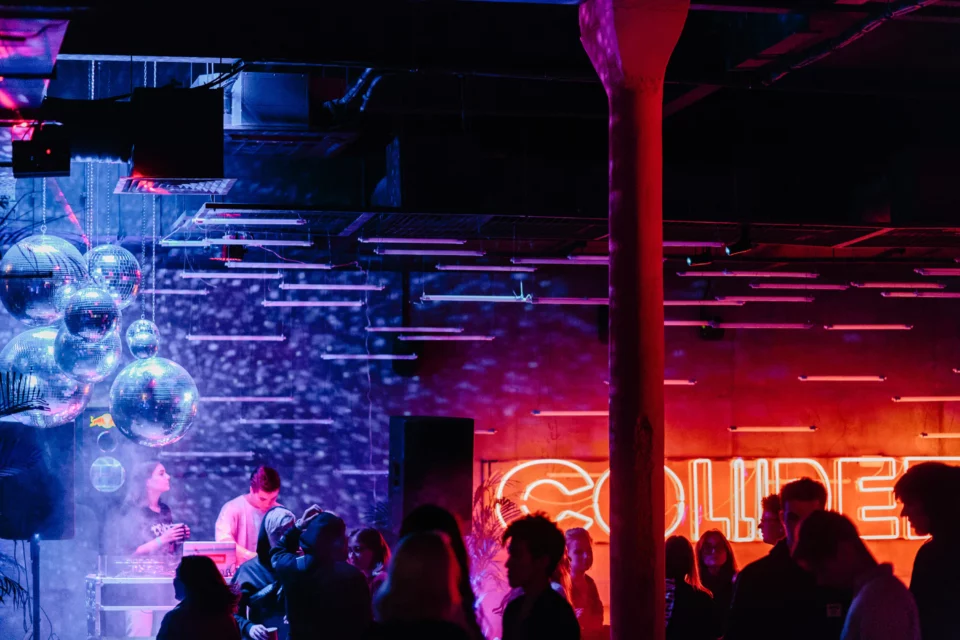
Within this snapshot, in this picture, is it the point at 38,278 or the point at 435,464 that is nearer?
the point at 38,278

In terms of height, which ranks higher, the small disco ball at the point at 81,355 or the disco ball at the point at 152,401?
the small disco ball at the point at 81,355

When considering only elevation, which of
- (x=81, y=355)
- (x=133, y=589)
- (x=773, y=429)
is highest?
(x=81, y=355)

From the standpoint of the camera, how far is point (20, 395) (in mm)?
5984

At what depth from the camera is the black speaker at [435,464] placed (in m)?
7.24

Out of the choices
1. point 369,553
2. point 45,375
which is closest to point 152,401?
point 45,375

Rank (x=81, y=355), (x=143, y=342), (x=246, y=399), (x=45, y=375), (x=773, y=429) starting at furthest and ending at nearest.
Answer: (x=773, y=429) → (x=246, y=399) → (x=143, y=342) → (x=45, y=375) → (x=81, y=355)

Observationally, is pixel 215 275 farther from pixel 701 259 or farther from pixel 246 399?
pixel 701 259

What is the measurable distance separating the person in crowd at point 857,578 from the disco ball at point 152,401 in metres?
4.11

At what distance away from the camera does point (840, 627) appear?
159 inches

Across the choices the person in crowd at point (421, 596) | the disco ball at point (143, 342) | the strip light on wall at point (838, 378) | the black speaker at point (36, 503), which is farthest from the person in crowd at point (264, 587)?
the strip light on wall at point (838, 378)

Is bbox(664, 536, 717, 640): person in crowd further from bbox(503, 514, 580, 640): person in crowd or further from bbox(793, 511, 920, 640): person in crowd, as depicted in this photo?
bbox(503, 514, 580, 640): person in crowd

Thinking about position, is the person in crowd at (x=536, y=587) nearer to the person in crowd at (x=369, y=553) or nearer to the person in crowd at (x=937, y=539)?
the person in crowd at (x=937, y=539)

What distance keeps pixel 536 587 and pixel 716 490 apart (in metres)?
7.16

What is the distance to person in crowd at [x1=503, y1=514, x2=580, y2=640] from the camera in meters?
3.28
